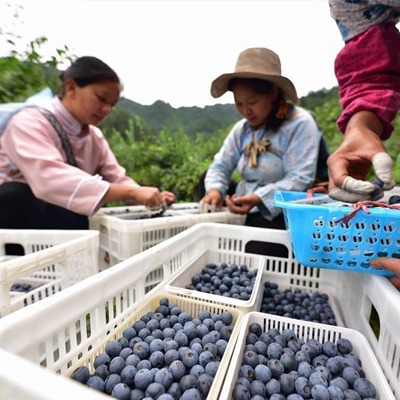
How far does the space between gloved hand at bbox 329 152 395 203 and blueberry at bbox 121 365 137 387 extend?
69 centimetres

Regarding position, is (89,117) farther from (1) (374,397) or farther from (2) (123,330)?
(1) (374,397)

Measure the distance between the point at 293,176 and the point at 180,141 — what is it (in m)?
3.23

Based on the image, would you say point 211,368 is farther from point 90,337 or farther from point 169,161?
point 169,161

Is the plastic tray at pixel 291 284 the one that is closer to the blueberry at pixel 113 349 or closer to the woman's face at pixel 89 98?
the blueberry at pixel 113 349

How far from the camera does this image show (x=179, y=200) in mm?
4250

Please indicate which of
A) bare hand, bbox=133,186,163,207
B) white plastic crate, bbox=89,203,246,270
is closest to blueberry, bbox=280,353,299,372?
white plastic crate, bbox=89,203,246,270

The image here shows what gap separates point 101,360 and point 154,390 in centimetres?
16

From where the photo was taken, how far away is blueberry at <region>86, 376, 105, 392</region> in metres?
0.59

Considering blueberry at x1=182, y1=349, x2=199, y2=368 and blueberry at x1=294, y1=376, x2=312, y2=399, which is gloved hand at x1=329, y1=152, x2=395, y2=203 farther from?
blueberry at x1=182, y1=349, x2=199, y2=368

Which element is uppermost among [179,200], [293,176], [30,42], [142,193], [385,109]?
[30,42]

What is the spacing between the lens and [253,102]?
1744mm

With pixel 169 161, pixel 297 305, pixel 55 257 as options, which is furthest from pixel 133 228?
pixel 169 161

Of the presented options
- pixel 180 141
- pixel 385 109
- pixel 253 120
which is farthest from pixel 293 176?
pixel 180 141

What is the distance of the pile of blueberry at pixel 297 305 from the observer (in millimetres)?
1033
